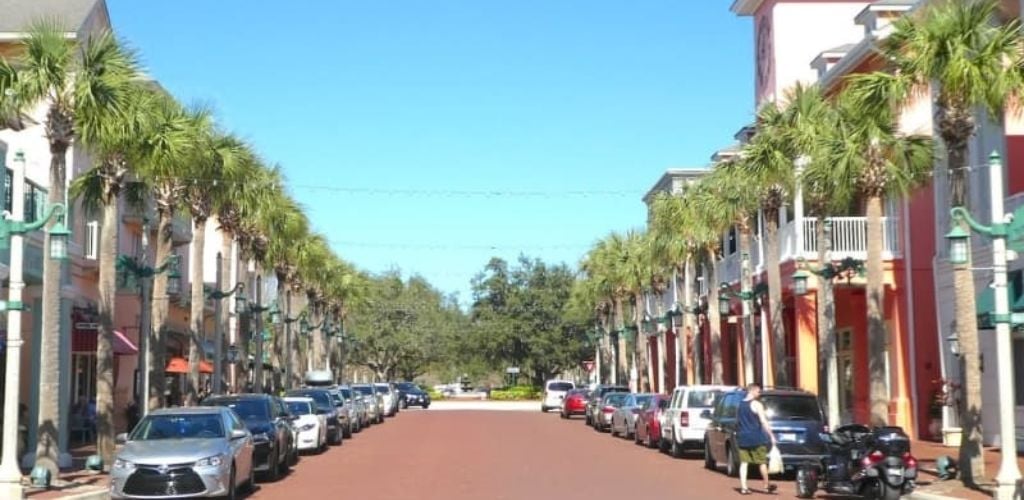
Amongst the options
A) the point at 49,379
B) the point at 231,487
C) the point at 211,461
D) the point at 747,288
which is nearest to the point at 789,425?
the point at 231,487

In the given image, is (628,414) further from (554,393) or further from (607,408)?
(554,393)

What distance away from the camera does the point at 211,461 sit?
17625 mm

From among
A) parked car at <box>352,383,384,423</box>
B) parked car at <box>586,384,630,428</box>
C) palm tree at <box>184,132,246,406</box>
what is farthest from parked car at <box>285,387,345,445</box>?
parked car at <box>352,383,384,423</box>

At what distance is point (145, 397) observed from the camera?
30.4m

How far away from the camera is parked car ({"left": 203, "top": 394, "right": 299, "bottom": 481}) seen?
22.7 meters

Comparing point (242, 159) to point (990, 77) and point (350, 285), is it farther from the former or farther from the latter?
point (350, 285)

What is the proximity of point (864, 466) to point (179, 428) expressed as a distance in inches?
404

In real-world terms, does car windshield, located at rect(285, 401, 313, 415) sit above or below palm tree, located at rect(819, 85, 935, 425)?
below

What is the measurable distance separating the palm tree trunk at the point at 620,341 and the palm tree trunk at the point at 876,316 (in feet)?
124

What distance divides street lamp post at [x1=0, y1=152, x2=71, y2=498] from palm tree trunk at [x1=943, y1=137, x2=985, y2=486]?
45.6ft

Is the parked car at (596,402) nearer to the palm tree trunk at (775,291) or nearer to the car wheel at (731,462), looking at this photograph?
the palm tree trunk at (775,291)

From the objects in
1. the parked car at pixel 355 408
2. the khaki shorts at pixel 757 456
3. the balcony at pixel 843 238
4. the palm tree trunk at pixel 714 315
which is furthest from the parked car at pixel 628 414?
the khaki shorts at pixel 757 456

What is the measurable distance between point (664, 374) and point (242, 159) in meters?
33.4

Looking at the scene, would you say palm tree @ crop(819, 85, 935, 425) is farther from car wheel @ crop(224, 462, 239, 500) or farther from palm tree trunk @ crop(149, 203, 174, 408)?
palm tree trunk @ crop(149, 203, 174, 408)
